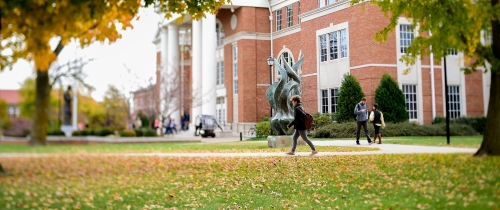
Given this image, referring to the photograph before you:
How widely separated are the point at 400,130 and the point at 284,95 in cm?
249

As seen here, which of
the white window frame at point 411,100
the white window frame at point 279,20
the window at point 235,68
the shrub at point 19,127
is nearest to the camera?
the shrub at point 19,127

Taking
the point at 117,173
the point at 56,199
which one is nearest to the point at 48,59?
the point at 56,199

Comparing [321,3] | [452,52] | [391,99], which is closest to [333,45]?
[321,3]

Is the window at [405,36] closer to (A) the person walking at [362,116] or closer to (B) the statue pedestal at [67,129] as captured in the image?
(A) the person walking at [362,116]

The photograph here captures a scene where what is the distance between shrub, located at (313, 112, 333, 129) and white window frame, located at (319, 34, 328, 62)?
36.4 inches

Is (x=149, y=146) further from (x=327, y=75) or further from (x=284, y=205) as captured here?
(x=327, y=75)

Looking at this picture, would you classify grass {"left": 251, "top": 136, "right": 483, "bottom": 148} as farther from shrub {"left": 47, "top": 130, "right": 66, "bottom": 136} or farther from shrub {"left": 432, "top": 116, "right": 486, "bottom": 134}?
shrub {"left": 47, "top": 130, "right": 66, "bottom": 136}

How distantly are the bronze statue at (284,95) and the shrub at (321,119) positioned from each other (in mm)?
518

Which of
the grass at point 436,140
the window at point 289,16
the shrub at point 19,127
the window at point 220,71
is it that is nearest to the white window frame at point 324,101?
the grass at point 436,140

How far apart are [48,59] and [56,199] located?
269cm

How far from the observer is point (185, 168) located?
922 cm

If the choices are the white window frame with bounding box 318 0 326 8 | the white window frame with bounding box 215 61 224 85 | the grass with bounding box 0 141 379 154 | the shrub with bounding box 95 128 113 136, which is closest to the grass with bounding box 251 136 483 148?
the grass with bounding box 0 141 379 154

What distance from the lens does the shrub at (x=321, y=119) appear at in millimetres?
7762

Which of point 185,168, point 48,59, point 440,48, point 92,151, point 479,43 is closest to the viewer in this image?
Result: point 48,59
